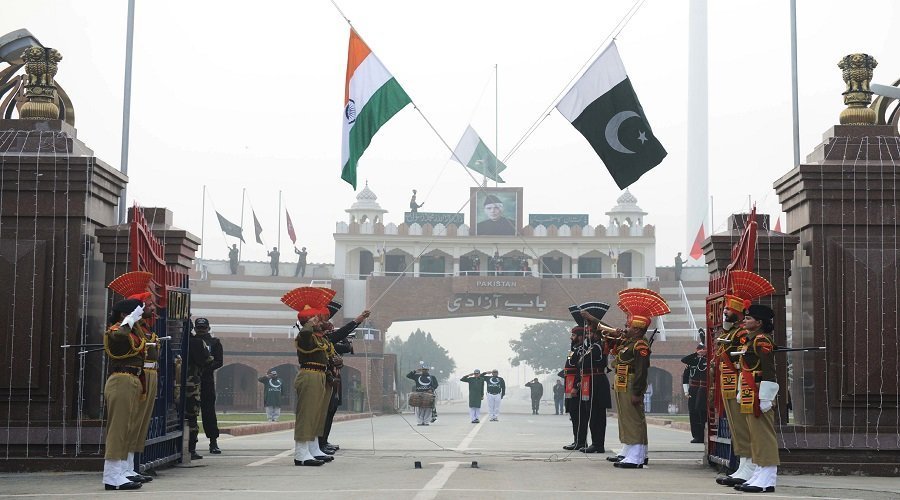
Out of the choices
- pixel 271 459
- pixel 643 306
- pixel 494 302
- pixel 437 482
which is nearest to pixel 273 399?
pixel 271 459

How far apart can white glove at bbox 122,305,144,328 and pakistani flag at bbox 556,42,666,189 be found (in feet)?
24.4

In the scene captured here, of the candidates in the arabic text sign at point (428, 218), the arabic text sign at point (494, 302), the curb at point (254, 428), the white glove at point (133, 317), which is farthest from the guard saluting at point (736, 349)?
the arabic text sign at point (428, 218)

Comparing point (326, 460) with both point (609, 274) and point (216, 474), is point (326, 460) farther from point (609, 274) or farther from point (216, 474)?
point (609, 274)

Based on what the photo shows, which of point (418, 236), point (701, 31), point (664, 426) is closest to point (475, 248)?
point (418, 236)

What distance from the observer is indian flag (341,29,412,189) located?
17.0m

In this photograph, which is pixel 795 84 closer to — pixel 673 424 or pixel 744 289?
pixel 744 289

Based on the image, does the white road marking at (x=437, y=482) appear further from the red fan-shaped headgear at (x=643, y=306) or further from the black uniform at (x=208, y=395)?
the black uniform at (x=208, y=395)

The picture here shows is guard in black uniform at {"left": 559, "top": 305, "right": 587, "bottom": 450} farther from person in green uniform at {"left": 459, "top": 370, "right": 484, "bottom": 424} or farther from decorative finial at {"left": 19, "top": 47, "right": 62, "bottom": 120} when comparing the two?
person in green uniform at {"left": 459, "top": 370, "right": 484, "bottom": 424}

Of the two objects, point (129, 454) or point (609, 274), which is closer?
point (129, 454)

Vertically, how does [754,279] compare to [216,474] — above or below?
above

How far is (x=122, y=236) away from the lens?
13258mm

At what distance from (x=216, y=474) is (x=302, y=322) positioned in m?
2.20

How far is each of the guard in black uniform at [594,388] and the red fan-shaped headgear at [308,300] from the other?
14.1ft

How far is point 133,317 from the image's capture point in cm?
1123
